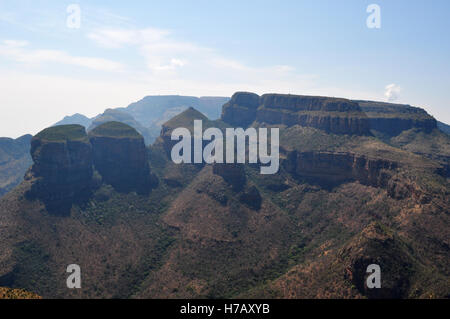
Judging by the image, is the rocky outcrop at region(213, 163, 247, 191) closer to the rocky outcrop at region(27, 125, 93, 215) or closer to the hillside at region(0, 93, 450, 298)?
the hillside at region(0, 93, 450, 298)

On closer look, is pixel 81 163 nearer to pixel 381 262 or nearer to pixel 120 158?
pixel 120 158

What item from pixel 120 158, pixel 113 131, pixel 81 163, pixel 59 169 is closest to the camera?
pixel 59 169


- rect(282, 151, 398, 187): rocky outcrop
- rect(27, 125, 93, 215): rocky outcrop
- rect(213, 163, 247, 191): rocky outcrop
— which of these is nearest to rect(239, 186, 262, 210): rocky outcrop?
rect(213, 163, 247, 191): rocky outcrop

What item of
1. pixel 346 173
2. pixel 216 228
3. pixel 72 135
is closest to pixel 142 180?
pixel 72 135

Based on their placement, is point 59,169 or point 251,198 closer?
point 59,169

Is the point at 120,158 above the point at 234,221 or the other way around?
above

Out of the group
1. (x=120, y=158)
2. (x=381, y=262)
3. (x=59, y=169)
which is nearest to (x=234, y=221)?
(x=381, y=262)
